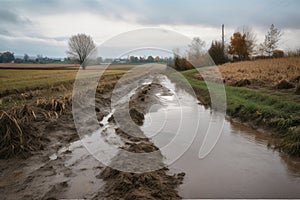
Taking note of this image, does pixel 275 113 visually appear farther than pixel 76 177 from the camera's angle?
Yes

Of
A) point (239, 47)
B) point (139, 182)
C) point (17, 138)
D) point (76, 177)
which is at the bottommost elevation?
point (76, 177)

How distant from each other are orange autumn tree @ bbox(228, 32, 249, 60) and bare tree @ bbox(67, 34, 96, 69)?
1483 inches

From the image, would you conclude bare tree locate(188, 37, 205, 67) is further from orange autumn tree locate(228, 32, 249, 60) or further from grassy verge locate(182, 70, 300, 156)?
grassy verge locate(182, 70, 300, 156)

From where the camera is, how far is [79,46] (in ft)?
242

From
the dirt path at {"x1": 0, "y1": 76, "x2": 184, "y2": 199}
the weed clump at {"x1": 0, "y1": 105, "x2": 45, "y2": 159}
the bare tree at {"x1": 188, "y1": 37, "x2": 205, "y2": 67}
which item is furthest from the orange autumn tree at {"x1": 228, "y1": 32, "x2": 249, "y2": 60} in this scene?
the weed clump at {"x1": 0, "y1": 105, "x2": 45, "y2": 159}

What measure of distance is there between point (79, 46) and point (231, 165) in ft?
238

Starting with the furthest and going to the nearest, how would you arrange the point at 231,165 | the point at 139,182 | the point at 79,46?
the point at 79,46 → the point at 231,165 → the point at 139,182

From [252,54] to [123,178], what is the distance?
49323mm

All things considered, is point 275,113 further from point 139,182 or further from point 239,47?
point 239,47

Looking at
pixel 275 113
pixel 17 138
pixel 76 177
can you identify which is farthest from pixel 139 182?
pixel 275 113

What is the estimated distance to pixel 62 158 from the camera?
24.4 feet

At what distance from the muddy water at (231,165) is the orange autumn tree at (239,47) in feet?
139

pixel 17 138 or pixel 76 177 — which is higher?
pixel 17 138

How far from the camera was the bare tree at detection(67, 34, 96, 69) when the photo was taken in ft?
234
